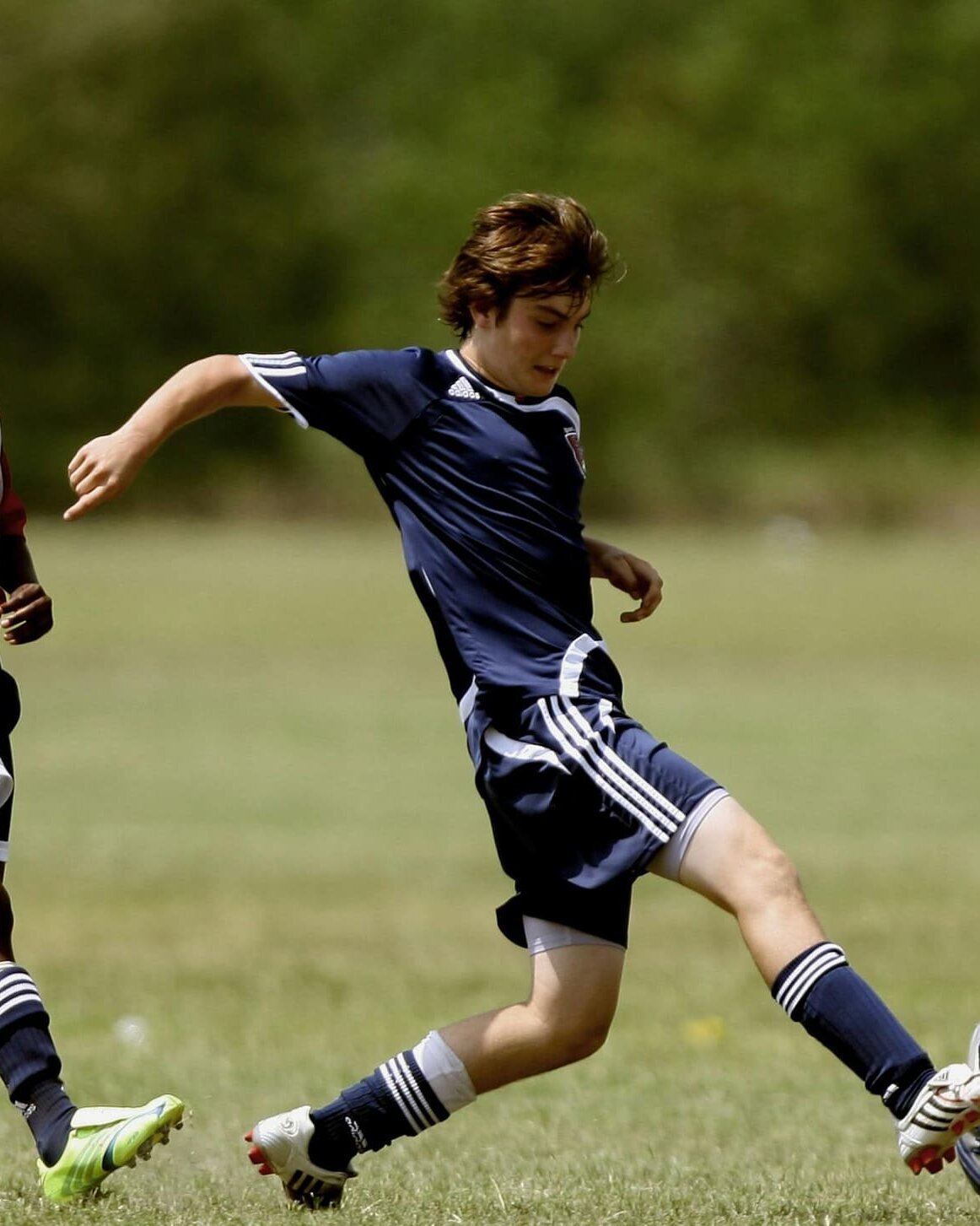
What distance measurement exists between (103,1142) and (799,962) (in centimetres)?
142

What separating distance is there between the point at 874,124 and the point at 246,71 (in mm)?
16749

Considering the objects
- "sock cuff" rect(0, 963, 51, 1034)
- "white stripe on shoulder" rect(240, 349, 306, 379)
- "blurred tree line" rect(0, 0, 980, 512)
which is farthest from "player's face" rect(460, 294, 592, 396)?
"blurred tree line" rect(0, 0, 980, 512)

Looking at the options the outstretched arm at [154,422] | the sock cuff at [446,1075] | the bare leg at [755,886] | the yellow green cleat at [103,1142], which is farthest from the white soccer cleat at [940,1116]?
the outstretched arm at [154,422]

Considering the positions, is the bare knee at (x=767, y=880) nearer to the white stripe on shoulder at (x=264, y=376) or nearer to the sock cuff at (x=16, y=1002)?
the white stripe on shoulder at (x=264, y=376)

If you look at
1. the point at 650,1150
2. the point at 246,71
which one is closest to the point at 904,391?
the point at 246,71

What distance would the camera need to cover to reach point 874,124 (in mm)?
59844

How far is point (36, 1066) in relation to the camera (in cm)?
479

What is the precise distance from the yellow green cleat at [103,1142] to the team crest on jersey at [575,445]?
156 cm

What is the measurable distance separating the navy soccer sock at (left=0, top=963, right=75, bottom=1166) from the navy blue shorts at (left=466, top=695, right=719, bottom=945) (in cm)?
105

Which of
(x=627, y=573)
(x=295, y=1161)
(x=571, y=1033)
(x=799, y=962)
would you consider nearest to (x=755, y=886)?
(x=799, y=962)

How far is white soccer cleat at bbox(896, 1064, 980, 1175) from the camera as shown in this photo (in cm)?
418

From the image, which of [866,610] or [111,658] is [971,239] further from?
[111,658]

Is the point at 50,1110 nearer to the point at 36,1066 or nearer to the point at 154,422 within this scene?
the point at 36,1066

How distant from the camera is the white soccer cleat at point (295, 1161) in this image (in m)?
4.84
